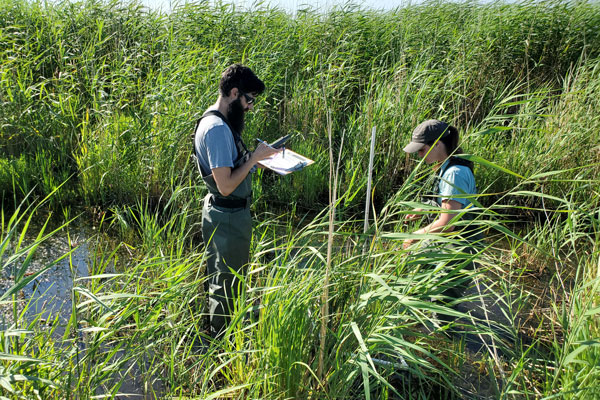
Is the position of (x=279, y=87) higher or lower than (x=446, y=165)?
higher

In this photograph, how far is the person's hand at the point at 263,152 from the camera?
100 inches

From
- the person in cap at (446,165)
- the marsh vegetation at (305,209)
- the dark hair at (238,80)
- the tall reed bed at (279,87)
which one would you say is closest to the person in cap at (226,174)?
the dark hair at (238,80)

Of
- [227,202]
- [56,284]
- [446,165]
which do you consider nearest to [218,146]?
[227,202]

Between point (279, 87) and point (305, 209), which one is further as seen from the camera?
point (279, 87)

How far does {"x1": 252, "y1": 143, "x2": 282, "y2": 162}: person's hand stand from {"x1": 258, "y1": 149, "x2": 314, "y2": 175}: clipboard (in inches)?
2.7

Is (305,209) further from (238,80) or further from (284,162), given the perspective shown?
(238,80)

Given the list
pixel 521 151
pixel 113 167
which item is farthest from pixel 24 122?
pixel 521 151

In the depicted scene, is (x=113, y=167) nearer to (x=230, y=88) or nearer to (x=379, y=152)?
(x=230, y=88)

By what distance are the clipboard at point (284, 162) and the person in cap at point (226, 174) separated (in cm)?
8

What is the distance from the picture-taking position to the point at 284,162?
Answer: 268 cm

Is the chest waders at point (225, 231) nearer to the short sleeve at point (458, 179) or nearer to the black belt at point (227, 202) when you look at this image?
the black belt at point (227, 202)

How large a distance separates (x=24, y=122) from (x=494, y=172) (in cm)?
517

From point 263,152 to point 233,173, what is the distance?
21 cm

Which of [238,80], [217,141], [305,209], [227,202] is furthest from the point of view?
[305,209]
